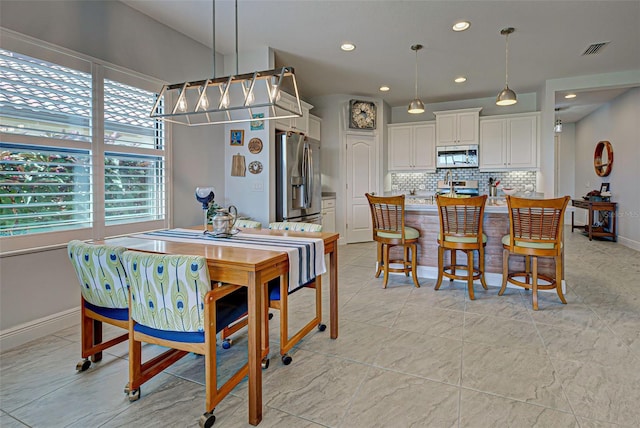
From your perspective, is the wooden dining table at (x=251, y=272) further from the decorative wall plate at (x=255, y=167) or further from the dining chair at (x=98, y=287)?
the decorative wall plate at (x=255, y=167)

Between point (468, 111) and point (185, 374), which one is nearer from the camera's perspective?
point (185, 374)

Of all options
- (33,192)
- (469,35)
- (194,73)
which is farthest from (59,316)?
(469,35)

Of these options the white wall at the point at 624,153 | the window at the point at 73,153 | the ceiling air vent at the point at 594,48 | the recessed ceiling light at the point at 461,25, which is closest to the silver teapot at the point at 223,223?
the window at the point at 73,153

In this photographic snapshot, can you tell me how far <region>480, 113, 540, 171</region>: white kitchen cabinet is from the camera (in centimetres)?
593

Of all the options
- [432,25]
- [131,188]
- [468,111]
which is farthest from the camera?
[468,111]

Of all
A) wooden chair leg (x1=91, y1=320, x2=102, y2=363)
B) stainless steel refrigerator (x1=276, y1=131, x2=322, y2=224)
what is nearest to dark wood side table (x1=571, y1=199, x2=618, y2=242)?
stainless steel refrigerator (x1=276, y1=131, x2=322, y2=224)

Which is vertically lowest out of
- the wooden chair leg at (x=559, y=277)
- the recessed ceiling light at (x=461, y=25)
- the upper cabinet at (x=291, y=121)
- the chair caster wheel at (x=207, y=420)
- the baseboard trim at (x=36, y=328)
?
the chair caster wheel at (x=207, y=420)

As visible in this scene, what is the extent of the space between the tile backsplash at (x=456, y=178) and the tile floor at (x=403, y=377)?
3.81 meters

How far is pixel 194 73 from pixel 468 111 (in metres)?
5.01

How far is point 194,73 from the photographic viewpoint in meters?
3.87

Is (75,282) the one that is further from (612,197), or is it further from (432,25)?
(612,197)

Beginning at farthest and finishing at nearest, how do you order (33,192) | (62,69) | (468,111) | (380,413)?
(468,111) < (62,69) < (33,192) < (380,413)

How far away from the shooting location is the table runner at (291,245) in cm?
195

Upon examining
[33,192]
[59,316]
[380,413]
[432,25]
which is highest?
[432,25]
